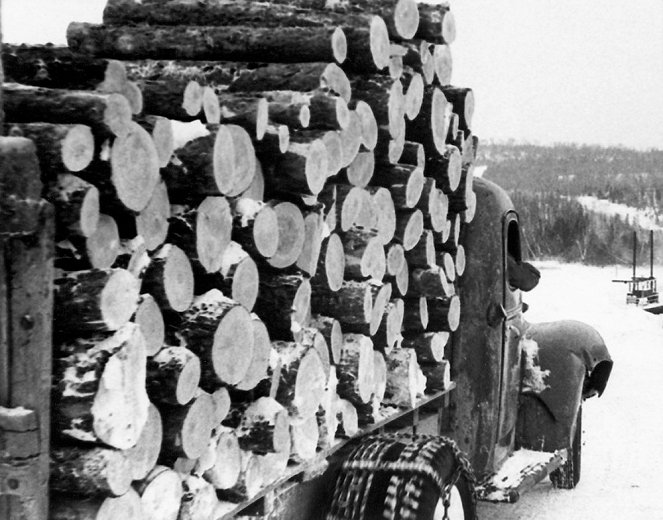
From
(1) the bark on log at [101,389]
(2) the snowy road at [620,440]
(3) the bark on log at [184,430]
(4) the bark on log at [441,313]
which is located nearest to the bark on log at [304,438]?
(3) the bark on log at [184,430]

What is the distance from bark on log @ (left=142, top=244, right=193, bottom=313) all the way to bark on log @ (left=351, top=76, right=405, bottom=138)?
1.91m

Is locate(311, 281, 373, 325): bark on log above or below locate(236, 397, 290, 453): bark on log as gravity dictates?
above

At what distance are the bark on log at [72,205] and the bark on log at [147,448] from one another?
2.06 ft

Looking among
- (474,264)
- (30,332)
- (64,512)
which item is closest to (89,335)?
(30,332)

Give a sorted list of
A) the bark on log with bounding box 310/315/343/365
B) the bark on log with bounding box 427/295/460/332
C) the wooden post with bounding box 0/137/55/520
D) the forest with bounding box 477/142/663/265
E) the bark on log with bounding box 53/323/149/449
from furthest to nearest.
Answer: the forest with bounding box 477/142/663/265
the bark on log with bounding box 427/295/460/332
the bark on log with bounding box 310/315/343/365
the bark on log with bounding box 53/323/149/449
the wooden post with bounding box 0/137/55/520

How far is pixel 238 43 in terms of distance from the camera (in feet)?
15.4

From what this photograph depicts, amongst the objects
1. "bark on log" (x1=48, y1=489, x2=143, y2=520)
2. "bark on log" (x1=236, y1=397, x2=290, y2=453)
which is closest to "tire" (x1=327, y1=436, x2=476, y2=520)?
"bark on log" (x1=236, y1=397, x2=290, y2=453)

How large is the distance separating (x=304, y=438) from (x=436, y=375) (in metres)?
1.87

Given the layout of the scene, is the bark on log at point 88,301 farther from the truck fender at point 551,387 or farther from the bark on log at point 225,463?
the truck fender at point 551,387

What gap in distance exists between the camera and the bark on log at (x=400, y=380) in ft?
17.3

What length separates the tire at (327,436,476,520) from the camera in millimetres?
4441

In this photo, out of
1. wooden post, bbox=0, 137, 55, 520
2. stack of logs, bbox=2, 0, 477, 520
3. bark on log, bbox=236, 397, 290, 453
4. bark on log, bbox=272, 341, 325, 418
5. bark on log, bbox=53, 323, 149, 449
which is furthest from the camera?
bark on log, bbox=272, 341, 325, 418

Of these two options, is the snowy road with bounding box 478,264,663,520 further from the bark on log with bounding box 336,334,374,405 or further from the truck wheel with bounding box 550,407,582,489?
the bark on log with bounding box 336,334,374,405

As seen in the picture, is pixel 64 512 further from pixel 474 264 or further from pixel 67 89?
pixel 474 264
